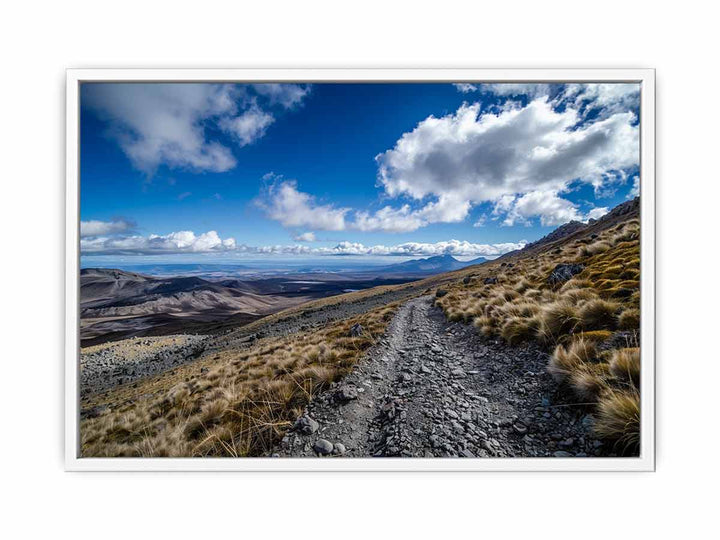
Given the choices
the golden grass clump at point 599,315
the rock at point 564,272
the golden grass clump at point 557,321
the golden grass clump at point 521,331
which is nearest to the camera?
the golden grass clump at point 599,315

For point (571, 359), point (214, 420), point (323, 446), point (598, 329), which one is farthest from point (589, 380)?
point (214, 420)

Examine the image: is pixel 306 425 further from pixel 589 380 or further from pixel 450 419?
pixel 589 380

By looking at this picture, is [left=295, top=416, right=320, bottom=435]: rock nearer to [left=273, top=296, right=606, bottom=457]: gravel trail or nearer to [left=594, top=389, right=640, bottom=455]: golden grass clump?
[left=273, top=296, right=606, bottom=457]: gravel trail

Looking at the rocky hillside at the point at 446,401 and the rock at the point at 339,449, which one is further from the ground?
the rocky hillside at the point at 446,401

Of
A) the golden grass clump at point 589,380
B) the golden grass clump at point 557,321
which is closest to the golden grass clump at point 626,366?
the golden grass clump at point 589,380

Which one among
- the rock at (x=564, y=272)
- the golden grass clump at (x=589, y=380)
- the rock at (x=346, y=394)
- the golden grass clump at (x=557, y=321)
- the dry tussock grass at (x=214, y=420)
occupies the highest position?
the rock at (x=564, y=272)
